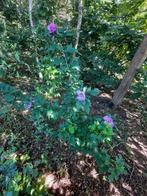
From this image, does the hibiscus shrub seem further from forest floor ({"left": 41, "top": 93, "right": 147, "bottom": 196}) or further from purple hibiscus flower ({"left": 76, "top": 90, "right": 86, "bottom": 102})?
forest floor ({"left": 41, "top": 93, "right": 147, "bottom": 196})

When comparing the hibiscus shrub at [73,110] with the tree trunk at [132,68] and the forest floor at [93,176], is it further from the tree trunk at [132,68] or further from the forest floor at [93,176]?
the tree trunk at [132,68]

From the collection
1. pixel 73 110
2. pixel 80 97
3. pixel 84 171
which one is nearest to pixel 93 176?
pixel 84 171

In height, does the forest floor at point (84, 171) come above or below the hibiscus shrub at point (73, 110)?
below

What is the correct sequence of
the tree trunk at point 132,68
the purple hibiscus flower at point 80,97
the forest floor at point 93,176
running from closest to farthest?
the purple hibiscus flower at point 80,97 → the forest floor at point 93,176 → the tree trunk at point 132,68

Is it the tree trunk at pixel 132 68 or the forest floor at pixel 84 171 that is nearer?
the forest floor at pixel 84 171

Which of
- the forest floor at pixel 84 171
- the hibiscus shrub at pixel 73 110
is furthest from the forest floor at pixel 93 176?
the hibiscus shrub at pixel 73 110

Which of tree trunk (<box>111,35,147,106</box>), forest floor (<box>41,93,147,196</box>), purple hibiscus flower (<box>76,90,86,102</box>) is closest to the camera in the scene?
purple hibiscus flower (<box>76,90,86,102</box>)

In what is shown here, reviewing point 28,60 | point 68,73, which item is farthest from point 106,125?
point 28,60

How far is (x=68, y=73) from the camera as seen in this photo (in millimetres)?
1955

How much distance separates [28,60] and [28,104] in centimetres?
335

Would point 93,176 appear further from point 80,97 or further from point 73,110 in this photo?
point 80,97

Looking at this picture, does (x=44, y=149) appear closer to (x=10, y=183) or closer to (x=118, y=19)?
(x=10, y=183)

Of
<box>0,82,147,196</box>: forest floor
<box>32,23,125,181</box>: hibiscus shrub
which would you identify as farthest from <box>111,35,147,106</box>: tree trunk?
<box>32,23,125,181</box>: hibiscus shrub

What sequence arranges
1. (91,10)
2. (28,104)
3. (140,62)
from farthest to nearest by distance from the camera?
(91,10)
(140,62)
(28,104)
